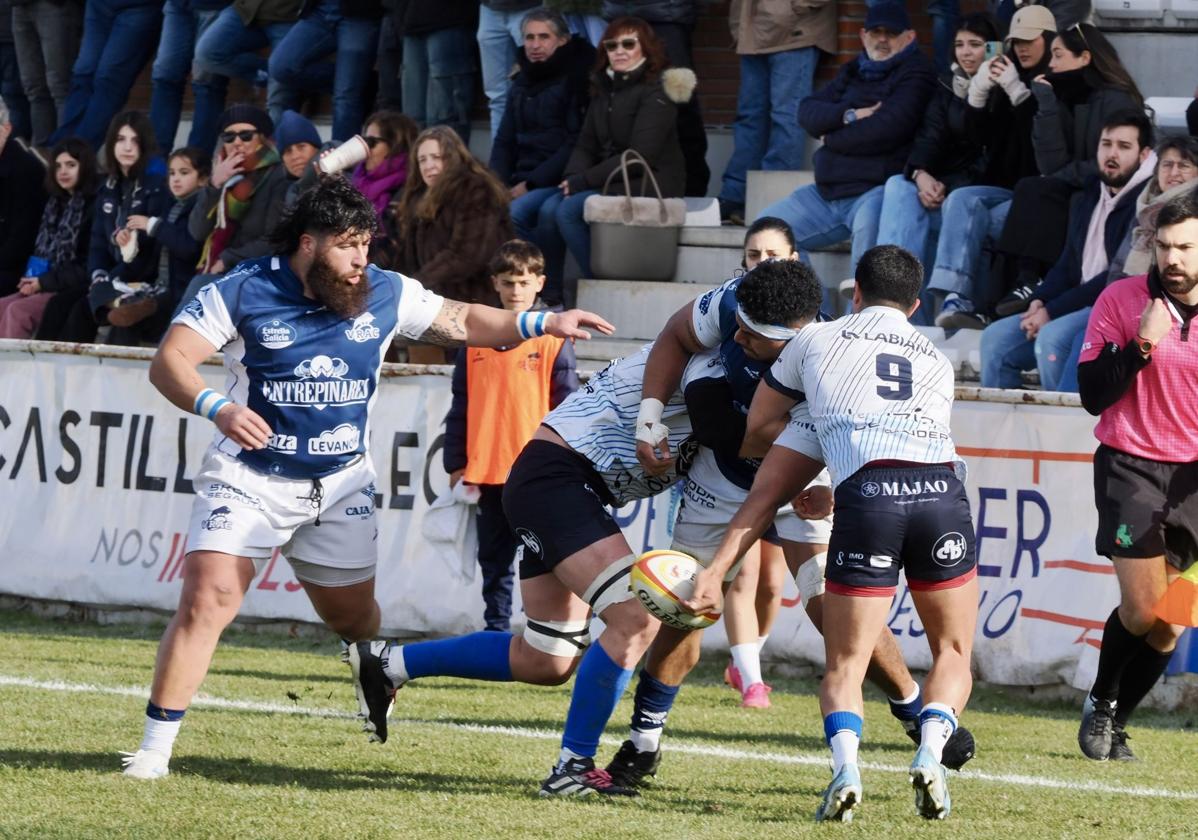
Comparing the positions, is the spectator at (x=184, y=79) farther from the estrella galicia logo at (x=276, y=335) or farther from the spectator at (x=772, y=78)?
the estrella galicia logo at (x=276, y=335)

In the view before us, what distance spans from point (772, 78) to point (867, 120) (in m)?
1.25

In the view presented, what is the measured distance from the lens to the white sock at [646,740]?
6.35 metres

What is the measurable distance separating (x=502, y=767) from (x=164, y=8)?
10153 millimetres

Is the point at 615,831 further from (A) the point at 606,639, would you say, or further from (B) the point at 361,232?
(B) the point at 361,232

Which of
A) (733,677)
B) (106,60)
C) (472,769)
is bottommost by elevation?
(733,677)

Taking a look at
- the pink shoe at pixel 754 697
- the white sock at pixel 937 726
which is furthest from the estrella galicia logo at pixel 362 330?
the pink shoe at pixel 754 697

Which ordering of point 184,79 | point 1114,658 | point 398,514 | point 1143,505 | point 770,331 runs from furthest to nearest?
point 184,79 → point 398,514 → point 1114,658 → point 1143,505 → point 770,331

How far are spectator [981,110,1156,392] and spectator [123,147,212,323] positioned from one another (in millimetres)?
5717

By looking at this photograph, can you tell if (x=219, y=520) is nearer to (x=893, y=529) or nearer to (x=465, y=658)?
(x=465, y=658)

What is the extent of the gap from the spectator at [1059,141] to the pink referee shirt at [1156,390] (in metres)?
3.02

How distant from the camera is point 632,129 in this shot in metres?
12.0

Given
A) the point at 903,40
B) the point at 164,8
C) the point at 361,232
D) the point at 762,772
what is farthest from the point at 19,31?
the point at 762,772

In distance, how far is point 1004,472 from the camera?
8781 millimetres

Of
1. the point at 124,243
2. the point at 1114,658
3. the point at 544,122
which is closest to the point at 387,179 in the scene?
the point at 544,122
